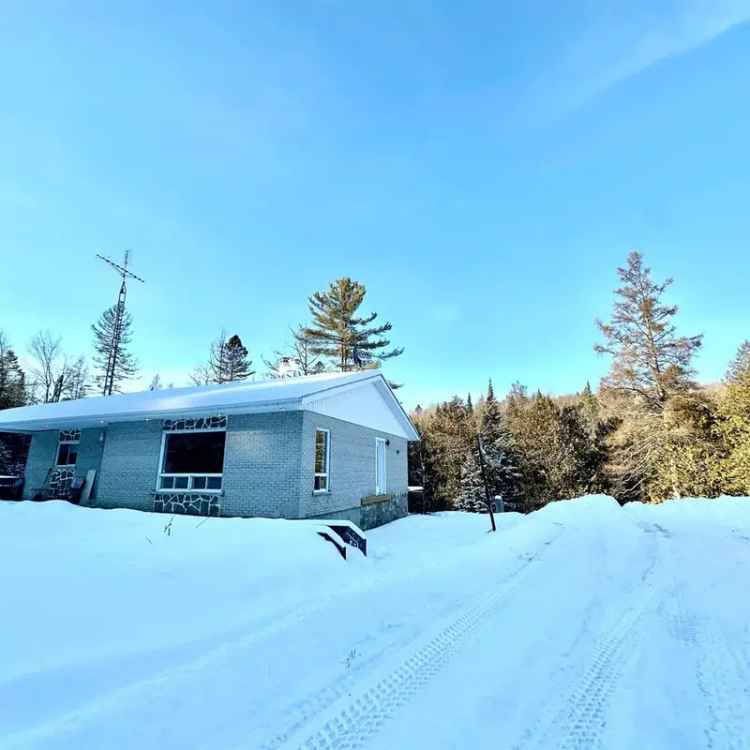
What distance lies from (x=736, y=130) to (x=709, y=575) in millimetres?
10461

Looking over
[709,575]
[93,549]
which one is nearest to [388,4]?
[93,549]

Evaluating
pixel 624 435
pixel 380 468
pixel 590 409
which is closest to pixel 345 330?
pixel 380 468

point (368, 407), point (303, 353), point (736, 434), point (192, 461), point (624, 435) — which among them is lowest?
point (192, 461)

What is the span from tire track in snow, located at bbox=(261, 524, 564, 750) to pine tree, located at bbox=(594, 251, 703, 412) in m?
18.4

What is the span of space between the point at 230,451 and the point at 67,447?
288 inches

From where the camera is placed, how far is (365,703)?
275 cm

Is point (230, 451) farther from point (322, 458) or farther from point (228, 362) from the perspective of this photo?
point (228, 362)

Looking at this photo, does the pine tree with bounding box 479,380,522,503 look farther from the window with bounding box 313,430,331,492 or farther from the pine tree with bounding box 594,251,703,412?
the window with bounding box 313,430,331,492

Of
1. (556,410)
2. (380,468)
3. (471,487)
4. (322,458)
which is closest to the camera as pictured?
(322,458)

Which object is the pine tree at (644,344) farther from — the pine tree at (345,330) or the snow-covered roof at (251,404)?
the pine tree at (345,330)

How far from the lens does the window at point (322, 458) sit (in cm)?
1023

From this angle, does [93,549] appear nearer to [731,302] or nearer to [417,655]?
[417,655]

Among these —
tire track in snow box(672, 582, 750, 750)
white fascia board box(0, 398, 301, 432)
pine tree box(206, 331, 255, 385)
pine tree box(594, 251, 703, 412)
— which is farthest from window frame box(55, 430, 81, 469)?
pine tree box(206, 331, 255, 385)

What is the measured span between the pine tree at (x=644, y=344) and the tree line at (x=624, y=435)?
4 centimetres
